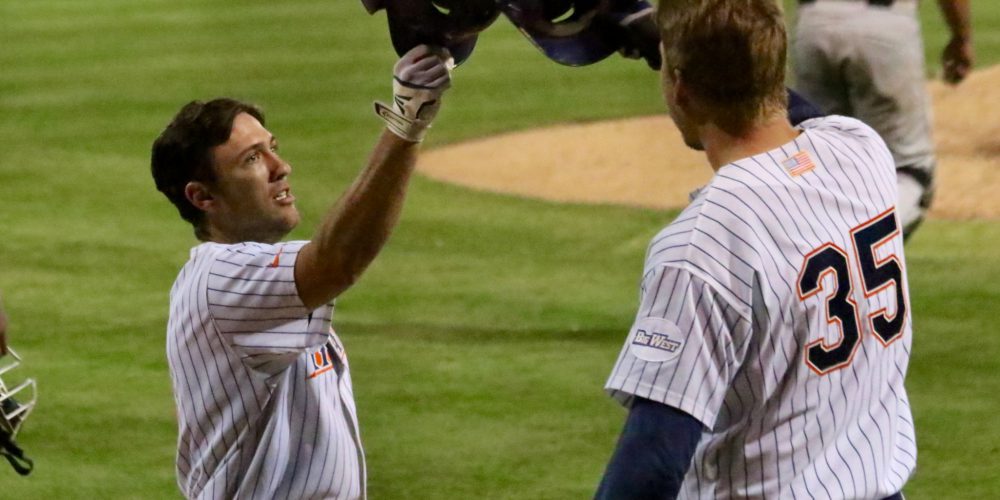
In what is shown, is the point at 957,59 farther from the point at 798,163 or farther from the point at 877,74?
the point at 798,163

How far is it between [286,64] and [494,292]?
25.7 feet

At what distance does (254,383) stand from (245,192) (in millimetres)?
458

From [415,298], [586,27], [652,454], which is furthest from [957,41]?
[652,454]

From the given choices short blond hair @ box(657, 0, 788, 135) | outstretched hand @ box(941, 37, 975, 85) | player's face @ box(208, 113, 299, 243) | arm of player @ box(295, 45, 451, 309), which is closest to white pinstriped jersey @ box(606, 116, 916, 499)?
short blond hair @ box(657, 0, 788, 135)

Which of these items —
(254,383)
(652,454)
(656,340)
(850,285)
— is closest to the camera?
(652,454)

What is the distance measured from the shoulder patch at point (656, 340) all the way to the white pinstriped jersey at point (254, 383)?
36.1 inches

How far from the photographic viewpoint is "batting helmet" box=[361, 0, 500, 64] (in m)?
2.81

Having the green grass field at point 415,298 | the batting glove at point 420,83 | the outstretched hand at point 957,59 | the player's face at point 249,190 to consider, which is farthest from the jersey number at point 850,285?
the outstretched hand at point 957,59

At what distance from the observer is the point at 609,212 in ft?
32.7

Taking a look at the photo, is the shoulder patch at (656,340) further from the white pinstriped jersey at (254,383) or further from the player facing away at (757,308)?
the white pinstriped jersey at (254,383)

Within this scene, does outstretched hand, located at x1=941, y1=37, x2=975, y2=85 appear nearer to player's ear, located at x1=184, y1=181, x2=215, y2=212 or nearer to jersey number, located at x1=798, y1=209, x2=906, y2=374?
player's ear, located at x1=184, y1=181, x2=215, y2=212

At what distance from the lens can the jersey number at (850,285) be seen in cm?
268

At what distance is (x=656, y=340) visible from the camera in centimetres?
261

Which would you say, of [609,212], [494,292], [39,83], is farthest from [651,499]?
[39,83]
